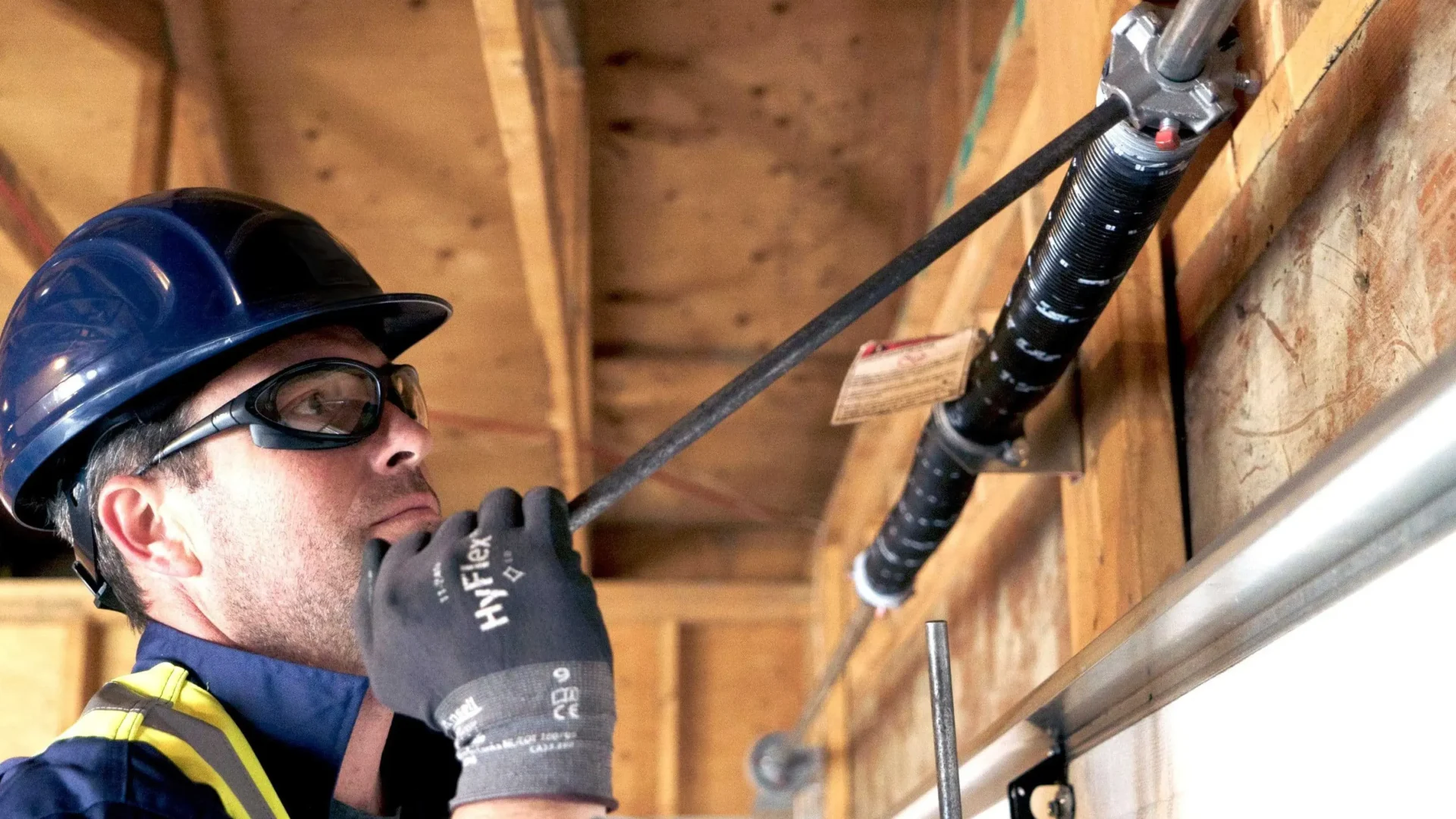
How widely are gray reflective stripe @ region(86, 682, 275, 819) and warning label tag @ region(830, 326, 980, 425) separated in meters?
0.59

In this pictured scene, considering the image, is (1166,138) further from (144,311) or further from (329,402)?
(144,311)

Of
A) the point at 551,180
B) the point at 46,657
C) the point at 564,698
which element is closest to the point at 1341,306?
the point at 564,698

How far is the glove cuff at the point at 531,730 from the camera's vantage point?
0.93 m

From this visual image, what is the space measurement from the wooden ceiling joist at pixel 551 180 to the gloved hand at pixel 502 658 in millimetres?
1448

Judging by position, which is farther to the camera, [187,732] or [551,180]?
[551,180]

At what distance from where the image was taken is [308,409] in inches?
53.6

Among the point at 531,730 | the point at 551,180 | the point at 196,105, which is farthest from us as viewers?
the point at 196,105

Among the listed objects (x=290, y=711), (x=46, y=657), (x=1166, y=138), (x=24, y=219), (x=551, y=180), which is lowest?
(x=290, y=711)

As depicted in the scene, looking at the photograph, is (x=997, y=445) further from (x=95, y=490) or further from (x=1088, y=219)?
(x=95, y=490)

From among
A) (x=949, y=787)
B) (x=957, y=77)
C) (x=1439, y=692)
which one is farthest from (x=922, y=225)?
(x=1439, y=692)

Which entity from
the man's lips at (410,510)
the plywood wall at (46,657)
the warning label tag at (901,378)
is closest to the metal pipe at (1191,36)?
the warning label tag at (901,378)

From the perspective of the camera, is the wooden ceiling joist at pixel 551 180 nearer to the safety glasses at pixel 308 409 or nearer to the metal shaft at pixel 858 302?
the safety glasses at pixel 308 409

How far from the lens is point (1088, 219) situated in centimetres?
109

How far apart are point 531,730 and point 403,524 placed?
1.58 feet
